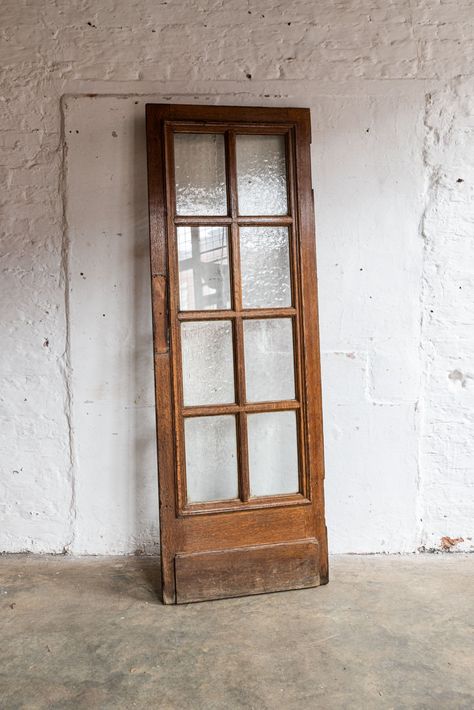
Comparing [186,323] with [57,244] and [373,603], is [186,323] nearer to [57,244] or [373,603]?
[57,244]

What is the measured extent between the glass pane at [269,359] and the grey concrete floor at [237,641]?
0.87 meters

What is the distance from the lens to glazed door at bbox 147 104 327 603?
233 centimetres

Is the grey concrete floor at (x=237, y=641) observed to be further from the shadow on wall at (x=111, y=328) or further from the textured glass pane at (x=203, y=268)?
the textured glass pane at (x=203, y=268)

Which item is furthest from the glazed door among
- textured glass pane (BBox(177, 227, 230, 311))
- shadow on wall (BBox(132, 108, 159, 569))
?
shadow on wall (BBox(132, 108, 159, 569))

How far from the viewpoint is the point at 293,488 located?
2.44 metres

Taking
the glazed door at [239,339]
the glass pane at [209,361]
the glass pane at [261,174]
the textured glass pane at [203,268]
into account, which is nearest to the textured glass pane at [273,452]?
the glazed door at [239,339]

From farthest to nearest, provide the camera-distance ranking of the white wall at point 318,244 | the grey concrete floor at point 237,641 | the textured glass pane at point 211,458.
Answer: the white wall at point 318,244, the textured glass pane at point 211,458, the grey concrete floor at point 237,641

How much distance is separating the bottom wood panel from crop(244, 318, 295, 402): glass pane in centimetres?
67

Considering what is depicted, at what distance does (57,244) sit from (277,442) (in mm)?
1386

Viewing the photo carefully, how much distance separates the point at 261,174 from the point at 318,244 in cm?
42

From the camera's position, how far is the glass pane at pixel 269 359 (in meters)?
2.44

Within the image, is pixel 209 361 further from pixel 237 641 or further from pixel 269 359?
pixel 237 641

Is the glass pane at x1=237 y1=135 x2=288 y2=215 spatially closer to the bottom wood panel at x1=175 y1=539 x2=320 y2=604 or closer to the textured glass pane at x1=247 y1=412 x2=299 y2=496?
the textured glass pane at x1=247 y1=412 x2=299 y2=496

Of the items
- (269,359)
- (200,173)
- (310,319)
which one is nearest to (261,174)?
(200,173)
